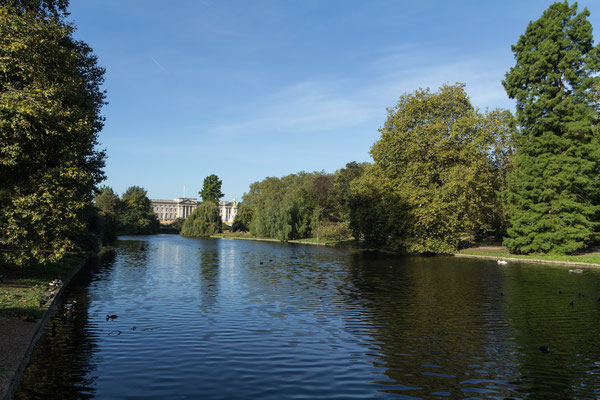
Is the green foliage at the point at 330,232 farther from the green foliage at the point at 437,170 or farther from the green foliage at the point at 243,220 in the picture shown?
the green foliage at the point at 243,220

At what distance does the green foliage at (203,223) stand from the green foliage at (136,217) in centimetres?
1545

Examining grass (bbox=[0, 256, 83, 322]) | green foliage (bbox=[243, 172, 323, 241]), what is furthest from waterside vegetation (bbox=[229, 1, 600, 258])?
grass (bbox=[0, 256, 83, 322])

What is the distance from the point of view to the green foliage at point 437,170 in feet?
166

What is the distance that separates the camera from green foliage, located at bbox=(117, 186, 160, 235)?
395 ft

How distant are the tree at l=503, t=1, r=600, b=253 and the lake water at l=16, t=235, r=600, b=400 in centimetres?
1867

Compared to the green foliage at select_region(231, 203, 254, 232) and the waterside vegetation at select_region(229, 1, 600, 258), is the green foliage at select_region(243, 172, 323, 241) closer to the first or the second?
the green foliage at select_region(231, 203, 254, 232)

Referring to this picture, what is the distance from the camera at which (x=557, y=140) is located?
4438 centimetres

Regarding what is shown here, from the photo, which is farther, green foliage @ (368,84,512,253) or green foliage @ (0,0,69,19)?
green foliage @ (368,84,512,253)

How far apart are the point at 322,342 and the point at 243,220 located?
115 meters

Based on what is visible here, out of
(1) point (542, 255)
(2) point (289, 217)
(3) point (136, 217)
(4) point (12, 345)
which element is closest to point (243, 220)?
(3) point (136, 217)

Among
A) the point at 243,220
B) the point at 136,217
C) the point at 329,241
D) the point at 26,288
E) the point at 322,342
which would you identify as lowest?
the point at 322,342

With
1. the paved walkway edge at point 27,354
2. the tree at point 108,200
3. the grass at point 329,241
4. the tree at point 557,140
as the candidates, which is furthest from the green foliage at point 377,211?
the tree at point 108,200

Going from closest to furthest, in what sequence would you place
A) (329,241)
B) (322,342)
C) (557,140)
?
(322,342)
(557,140)
(329,241)

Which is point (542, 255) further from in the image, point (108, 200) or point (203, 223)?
point (108, 200)
